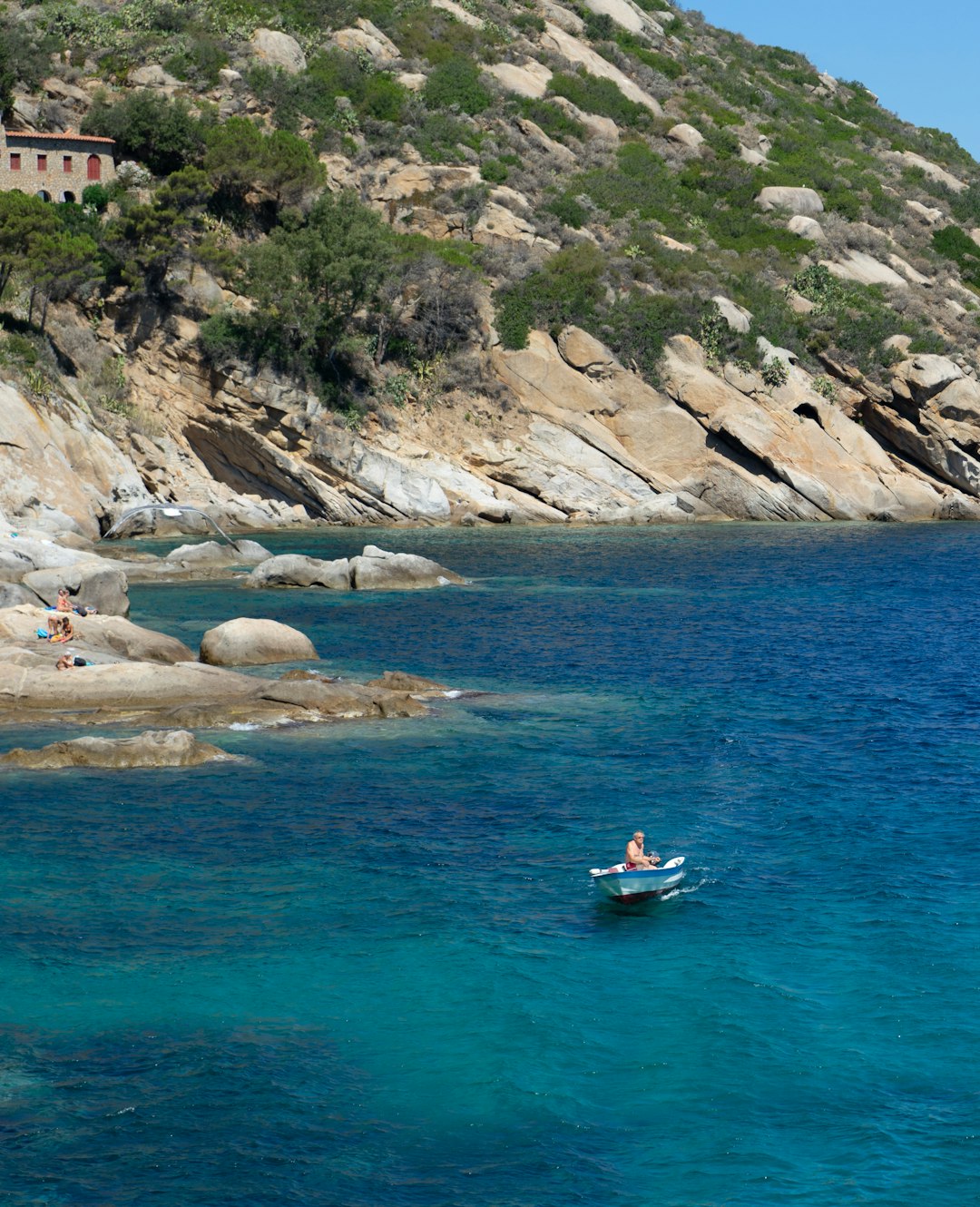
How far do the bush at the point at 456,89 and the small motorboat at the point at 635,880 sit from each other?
298 feet

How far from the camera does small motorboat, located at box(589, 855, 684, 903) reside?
20.4 metres

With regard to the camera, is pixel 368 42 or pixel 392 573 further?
pixel 368 42

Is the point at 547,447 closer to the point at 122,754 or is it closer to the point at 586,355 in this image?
the point at 586,355

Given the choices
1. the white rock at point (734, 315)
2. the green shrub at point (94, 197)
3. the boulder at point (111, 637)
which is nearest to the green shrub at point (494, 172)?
the white rock at point (734, 315)

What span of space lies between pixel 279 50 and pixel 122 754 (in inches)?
3247

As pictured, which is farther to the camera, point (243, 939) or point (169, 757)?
point (169, 757)

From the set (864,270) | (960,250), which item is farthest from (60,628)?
(960,250)

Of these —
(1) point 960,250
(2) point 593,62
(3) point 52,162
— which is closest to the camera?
(3) point 52,162

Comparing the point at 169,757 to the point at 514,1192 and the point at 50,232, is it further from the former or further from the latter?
the point at 50,232

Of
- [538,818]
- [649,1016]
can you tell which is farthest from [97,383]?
[649,1016]

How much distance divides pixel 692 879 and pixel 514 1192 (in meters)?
9.00

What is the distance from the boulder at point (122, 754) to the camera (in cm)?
2681

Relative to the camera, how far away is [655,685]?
119ft

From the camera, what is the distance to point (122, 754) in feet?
89.1
